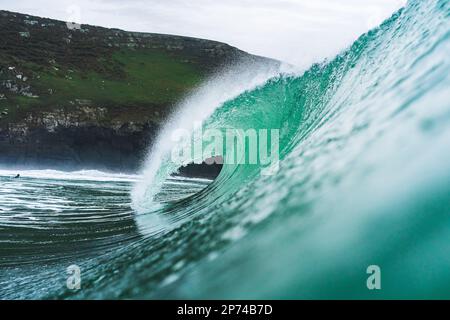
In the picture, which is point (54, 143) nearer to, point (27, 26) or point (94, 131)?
point (94, 131)

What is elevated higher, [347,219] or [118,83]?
[118,83]

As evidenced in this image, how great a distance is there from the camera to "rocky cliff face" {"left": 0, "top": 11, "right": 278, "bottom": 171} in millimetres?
53344

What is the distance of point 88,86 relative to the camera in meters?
73.5

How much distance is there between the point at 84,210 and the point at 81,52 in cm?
7717

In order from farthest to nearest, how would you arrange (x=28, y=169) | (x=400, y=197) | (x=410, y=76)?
(x=28, y=169) < (x=410, y=76) < (x=400, y=197)

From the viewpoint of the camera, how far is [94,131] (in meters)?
58.3

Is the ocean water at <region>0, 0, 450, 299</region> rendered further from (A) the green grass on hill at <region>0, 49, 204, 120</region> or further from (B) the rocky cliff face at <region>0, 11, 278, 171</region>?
(A) the green grass on hill at <region>0, 49, 204, 120</region>

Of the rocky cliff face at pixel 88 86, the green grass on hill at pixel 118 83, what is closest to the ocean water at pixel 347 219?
the rocky cliff face at pixel 88 86

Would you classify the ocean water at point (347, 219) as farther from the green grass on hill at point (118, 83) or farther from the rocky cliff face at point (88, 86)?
the green grass on hill at point (118, 83)

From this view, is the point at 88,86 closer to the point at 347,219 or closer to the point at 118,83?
the point at 118,83

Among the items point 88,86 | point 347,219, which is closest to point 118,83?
point 88,86

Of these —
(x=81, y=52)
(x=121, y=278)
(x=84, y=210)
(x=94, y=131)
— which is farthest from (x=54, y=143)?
(x=121, y=278)

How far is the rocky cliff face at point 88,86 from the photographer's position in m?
53.3

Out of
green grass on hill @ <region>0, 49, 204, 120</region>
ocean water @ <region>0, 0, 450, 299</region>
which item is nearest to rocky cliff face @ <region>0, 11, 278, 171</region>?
green grass on hill @ <region>0, 49, 204, 120</region>
